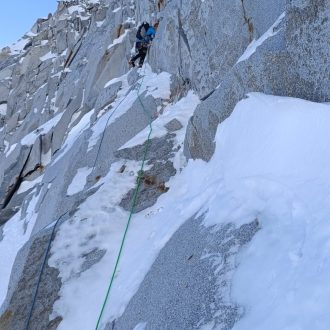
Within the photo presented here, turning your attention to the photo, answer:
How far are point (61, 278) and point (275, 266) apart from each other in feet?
13.6

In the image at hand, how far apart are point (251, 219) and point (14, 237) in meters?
11.8

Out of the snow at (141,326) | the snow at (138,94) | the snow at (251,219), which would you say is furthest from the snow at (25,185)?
the snow at (141,326)

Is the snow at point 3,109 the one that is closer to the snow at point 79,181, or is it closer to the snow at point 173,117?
the snow at point 79,181

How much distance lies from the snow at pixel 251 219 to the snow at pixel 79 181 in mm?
2157

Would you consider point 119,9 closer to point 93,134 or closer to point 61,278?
point 93,134

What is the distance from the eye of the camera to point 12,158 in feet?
81.7

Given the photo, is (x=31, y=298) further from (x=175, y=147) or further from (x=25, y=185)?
(x=25, y=185)

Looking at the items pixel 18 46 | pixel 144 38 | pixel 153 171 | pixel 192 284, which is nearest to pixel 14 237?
pixel 153 171

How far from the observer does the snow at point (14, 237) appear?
11320 millimetres

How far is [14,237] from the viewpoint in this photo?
14172 mm

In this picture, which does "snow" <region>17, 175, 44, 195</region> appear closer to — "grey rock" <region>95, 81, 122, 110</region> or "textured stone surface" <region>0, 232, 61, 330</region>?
"grey rock" <region>95, 81, 122, 110</region>

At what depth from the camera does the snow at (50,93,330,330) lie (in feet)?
9.99

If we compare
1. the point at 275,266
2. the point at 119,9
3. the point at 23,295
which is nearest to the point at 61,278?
the point at 23,295

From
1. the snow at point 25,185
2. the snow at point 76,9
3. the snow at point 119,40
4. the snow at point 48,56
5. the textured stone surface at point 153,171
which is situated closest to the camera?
the textured stone surface at point 153,171
